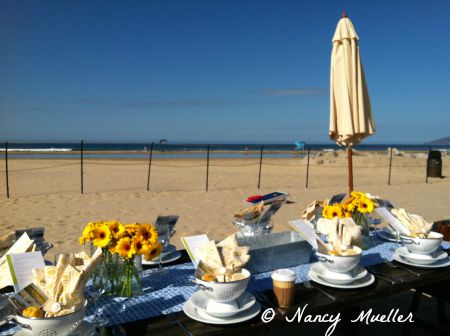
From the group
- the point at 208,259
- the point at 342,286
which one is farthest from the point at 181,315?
the point at 342,286

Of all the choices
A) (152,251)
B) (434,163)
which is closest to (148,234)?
(152,251)

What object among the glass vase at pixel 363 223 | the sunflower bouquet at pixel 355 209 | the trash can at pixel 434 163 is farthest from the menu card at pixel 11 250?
the trash can at pixel 434 163

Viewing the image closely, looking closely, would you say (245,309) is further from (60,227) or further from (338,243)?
(60,227)

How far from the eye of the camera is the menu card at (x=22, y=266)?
1.36 meters

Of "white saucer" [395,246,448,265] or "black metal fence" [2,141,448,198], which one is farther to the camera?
"black metal fence" [2,141,448,198]

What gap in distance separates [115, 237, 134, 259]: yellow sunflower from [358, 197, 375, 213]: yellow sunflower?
145 cm

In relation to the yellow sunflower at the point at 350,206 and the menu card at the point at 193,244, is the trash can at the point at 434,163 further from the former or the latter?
the menu card at the point at 193,244

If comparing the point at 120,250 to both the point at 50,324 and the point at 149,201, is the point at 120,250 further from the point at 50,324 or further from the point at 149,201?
the point at 149,201

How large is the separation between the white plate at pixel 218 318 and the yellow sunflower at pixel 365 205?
45.8 inches

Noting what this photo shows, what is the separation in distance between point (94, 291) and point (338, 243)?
114 centimetres

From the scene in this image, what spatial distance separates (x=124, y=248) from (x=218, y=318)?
1.59ft

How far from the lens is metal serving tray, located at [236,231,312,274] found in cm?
183

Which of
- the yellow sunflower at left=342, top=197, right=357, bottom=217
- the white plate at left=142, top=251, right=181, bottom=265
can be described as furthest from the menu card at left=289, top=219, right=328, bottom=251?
the white plate at left=142, top=251, right=181, bottom=265

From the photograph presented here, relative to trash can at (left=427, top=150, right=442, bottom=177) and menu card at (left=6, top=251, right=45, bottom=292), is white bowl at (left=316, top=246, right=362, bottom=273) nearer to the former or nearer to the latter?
menu card at (left=6, top=251, right=45, bottom=292)
